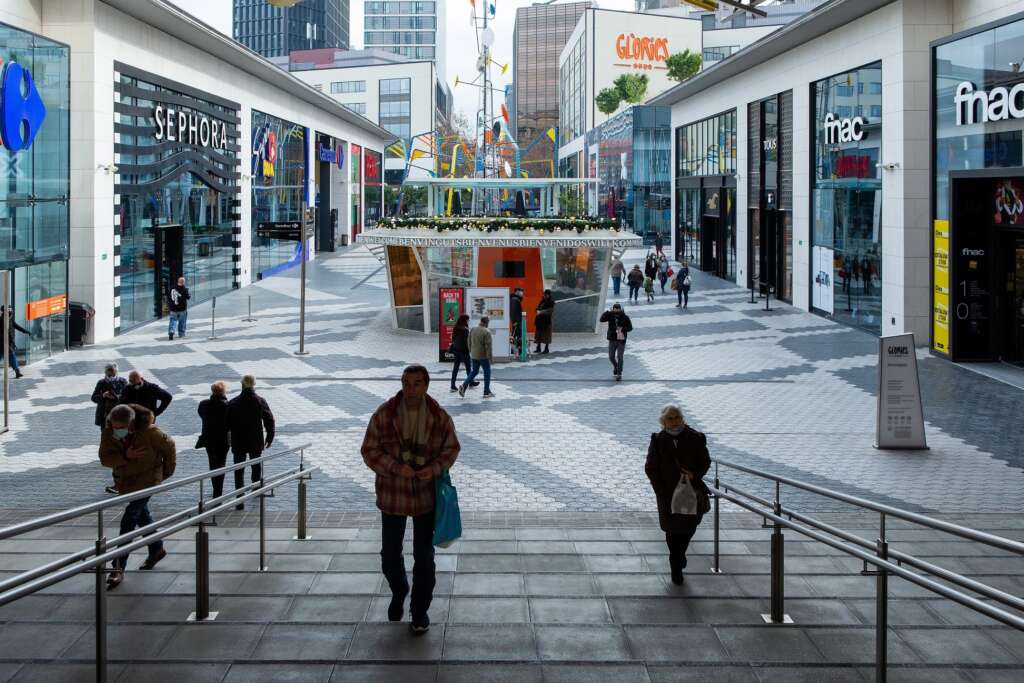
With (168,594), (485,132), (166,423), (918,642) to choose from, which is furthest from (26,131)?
(485,132)

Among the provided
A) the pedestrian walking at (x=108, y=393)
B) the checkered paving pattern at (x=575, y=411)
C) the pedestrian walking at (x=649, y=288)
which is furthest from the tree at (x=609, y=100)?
the pedestrian walking at (x=108, y=393)

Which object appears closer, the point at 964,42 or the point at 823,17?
the point at 964,42

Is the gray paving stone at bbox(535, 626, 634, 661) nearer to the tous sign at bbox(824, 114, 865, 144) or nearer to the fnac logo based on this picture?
the fnac logo

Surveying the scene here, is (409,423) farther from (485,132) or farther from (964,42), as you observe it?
(485,132)

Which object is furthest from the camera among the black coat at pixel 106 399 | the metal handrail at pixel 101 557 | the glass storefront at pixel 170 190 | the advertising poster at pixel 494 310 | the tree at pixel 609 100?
the tree at pixel 609 100

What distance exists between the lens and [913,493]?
12.4 m

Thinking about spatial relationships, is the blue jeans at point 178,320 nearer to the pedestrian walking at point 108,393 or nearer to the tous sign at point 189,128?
the tous sign at point 189,128

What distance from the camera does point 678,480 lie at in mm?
7816

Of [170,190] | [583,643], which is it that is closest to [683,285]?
[170,190]

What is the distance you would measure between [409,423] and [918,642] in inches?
118

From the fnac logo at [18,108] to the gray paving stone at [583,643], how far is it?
60.2 feet

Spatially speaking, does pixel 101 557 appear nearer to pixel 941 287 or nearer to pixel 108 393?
pixel 108 393

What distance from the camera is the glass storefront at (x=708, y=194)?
43406 mm

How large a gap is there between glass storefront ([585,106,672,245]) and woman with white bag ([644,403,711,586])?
50698mm
